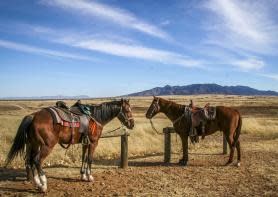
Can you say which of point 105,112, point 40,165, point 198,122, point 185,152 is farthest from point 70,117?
point 198,122

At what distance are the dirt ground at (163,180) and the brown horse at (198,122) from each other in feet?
2.88

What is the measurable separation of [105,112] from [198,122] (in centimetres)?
394

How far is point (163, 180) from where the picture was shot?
34.1ft

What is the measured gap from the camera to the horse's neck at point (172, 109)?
43.1 ft

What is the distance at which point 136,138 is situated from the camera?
20156 mm

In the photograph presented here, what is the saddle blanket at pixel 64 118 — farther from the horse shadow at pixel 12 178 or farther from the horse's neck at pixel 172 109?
the horse's neck at pixel 172 109

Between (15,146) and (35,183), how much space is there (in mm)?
1037

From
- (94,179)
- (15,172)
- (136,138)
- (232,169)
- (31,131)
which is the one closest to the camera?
(31,131)

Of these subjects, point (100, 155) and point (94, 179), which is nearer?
point (94, 179)

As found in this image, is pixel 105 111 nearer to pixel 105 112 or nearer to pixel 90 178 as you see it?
pixel 105 112

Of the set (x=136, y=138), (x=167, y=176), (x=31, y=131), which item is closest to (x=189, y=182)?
(x=167, y=176)

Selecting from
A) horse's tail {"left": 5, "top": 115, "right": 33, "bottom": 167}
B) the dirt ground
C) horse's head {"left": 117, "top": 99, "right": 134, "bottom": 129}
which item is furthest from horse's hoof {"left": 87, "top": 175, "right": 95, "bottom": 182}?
horse's tail {"left": 5, "top": 115, "right": 33, "bottom": 167}

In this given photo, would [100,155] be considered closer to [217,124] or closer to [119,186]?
[217,124]

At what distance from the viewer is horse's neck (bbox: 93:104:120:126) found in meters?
10.5
